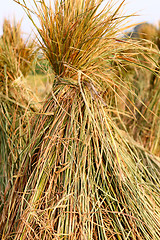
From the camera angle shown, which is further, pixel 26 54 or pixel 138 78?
pixel 138 78

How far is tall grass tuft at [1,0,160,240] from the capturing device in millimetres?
663

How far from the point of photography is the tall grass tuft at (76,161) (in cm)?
Result: 66

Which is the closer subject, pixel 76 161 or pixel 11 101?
pixel 76 161

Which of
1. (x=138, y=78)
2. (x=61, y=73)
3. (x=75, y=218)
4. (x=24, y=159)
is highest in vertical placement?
(x=61, y=73)

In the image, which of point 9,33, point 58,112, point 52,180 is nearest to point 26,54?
point 9,33

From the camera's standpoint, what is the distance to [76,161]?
0.72m

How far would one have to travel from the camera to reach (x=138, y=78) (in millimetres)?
1790

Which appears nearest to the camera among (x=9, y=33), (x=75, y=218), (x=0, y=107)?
(x=75, y=218)

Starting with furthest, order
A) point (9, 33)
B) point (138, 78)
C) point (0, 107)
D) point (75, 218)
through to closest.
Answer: point (138, 78) < point (9, 33) < point (0, 107) < point (75, 218)

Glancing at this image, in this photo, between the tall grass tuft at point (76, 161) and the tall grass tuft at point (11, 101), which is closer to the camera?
the tall grass tuft at point (76, 161)

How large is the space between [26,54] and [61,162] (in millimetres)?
930

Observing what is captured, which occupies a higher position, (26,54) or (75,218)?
(26,54)

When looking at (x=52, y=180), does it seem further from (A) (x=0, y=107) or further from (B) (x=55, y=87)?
(A) (x=0, y=107)

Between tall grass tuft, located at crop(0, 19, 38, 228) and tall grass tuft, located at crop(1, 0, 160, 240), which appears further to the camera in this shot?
tall grass tuft, located at crop(0, 19, 38, 228)
